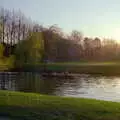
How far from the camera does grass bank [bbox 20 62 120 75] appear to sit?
159 ft

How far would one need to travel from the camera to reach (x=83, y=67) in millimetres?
49969

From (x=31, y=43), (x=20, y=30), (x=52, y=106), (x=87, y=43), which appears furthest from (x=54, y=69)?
(x=52, y=106)

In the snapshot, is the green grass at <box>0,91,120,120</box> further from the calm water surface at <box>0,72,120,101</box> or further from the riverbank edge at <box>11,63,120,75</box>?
the riverbank edge at <box>11,63,120,75</box>

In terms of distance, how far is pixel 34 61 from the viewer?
155ft

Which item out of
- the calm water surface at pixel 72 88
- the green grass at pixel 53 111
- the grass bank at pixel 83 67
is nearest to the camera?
the green grass at pixel 53 111

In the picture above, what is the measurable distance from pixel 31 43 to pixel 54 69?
565cm

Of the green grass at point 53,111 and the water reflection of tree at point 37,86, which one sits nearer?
the green grass at point 53,111

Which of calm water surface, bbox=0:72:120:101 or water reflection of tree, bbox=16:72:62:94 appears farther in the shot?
water reflection of tree, bbox=16:72:62:94

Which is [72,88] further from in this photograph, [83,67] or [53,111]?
[83,67]

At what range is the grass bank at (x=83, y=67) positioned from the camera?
4853 centimetres

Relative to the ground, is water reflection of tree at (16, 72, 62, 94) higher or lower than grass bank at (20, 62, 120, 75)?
lower

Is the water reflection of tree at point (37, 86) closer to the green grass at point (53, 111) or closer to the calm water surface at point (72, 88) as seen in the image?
the calm water surface at point (72, 88)

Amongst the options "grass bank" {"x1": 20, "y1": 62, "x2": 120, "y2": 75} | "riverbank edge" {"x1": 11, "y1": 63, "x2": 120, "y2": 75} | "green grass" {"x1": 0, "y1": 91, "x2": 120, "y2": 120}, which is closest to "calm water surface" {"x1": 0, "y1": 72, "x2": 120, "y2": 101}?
"green grass" {"x1": 0, "y1": 91, "x2": 120, "y2": 120}

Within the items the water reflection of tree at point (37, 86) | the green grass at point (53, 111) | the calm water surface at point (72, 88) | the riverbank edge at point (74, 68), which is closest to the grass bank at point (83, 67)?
the riverbank edge at point (74, 68)
